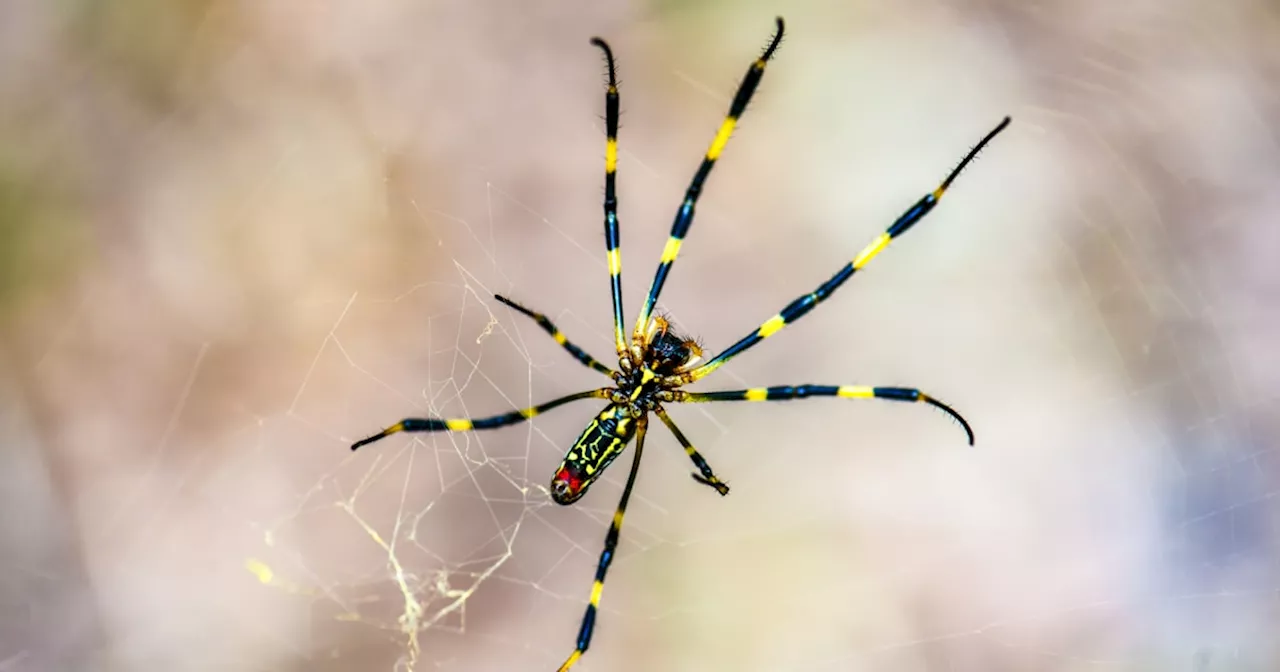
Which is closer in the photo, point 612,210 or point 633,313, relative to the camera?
point 612,210

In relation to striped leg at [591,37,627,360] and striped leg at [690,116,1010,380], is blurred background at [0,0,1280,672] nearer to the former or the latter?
striped leg at [591,37,627,360]

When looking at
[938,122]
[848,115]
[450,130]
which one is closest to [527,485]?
[450,130]

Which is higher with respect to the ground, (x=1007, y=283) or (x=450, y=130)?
(x=1007, y=283)

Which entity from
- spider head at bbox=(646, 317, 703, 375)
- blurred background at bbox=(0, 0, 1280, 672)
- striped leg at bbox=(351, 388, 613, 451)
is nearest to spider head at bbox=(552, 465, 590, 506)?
striped leg at bbox=(351, 388, 613, 451)

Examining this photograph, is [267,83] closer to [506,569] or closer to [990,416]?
[506,569]

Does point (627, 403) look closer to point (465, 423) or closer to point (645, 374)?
point (645, 374)

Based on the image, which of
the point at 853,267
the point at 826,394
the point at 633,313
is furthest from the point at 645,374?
the point at 633,313
